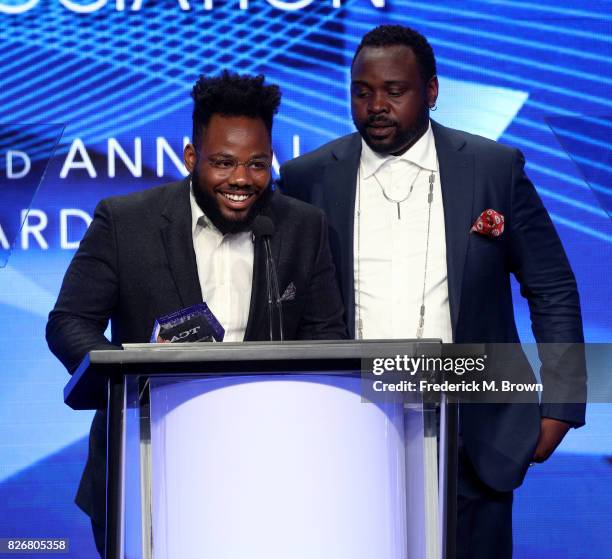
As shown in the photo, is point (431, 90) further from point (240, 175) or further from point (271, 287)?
point (271, 287)

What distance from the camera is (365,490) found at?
244cm

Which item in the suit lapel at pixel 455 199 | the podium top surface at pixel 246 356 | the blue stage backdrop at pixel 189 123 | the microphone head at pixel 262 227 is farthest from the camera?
the blue stage backdrop at pixel 189 123

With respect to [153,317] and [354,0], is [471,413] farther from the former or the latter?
[354,0]

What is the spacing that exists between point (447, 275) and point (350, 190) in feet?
1.32

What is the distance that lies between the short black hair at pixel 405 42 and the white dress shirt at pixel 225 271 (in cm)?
84

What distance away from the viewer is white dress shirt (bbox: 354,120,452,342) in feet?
12.4

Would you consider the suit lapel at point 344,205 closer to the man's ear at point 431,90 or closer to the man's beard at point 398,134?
the man's beard at point 398,134

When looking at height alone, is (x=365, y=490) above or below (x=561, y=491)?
above

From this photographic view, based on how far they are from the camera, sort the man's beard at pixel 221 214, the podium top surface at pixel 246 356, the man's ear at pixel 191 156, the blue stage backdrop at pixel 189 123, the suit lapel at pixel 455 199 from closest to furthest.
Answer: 1. the podium top surface at pixel 246 356
2. the man's beard at pixel 221 214
3. the man's ear at pixel 191 156
4. the suit lapel at pixel 455 199
5. the blue stage backdrop at pixel 189 123

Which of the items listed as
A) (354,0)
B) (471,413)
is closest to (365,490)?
(471,413)

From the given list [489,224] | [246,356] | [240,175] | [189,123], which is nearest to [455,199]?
[489,224]

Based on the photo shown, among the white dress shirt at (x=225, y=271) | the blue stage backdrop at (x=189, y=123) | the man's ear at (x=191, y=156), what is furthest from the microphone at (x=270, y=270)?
the blue stage backdrop at (x=189, y=123)

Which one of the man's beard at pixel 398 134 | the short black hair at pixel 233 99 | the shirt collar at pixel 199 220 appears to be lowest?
the shirt collar at pixel 199 220

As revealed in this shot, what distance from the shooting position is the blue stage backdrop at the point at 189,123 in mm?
4809
